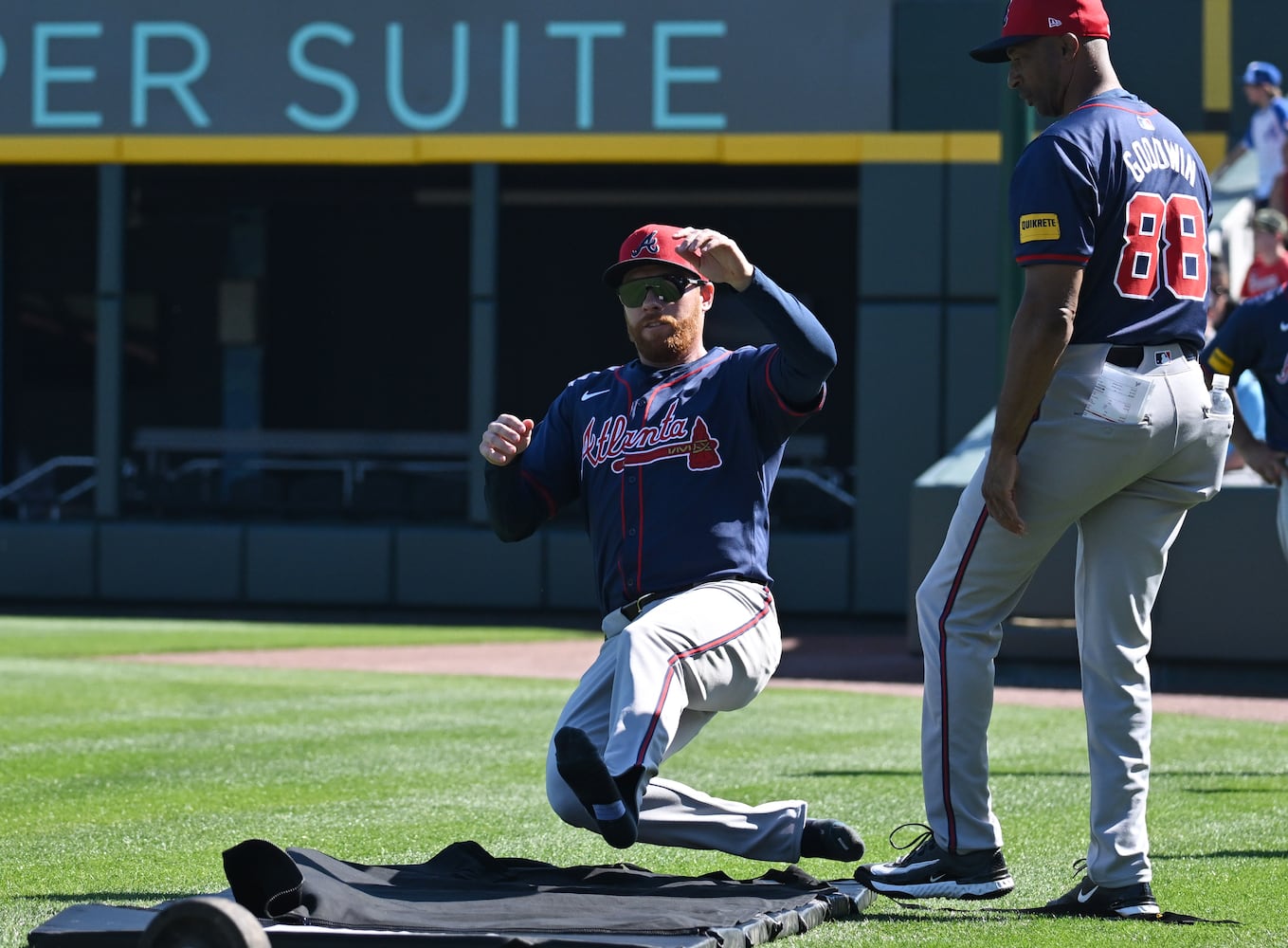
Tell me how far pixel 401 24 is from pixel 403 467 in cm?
530

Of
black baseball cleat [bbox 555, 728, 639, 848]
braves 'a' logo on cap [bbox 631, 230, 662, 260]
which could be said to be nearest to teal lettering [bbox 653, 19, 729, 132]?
braves 'a' logo on cap [bbox 631, 230, 662, 260]

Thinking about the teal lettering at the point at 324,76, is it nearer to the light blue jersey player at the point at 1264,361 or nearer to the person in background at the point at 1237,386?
the person in background at the point at 1237,386

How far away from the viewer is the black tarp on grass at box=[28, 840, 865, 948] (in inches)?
146

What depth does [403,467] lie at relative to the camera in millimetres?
21250

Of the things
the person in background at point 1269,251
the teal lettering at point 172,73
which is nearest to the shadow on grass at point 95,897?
the person in background at point 1269,251

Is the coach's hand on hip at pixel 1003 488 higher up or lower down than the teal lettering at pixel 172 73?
lower down

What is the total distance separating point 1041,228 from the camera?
4.16m

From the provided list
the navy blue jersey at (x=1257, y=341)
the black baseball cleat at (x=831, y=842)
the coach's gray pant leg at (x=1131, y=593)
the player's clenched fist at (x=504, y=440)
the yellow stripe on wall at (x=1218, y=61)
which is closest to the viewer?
the coach's gray pant leg at (x=1131, y=593)

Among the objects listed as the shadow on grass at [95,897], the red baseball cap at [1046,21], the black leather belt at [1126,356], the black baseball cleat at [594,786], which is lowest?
the shadow on grass at [95,897]

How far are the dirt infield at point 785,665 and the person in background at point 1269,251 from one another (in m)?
2.68

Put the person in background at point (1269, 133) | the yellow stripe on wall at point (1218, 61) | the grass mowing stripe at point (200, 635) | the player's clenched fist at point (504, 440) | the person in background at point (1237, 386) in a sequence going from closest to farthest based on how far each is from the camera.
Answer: the player's clenched fist at point (504, 440) → the person in background at point (1237, 386) → the person in background at point (1269, 133) → the grass mowing stripe at point (200, 635) → the yellow stripe on wall at point (1218, 61)

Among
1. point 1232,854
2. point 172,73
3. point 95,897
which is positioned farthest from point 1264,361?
point 172,73

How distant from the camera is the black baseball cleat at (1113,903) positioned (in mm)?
4195

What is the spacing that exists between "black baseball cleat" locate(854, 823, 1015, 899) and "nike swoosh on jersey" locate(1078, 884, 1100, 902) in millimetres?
182
